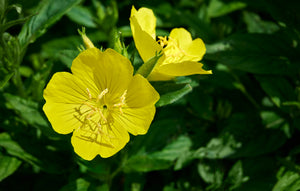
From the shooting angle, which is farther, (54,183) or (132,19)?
(54,183)

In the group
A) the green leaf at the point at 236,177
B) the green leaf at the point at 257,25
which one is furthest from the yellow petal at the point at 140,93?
the green leaf at the point at 257,25

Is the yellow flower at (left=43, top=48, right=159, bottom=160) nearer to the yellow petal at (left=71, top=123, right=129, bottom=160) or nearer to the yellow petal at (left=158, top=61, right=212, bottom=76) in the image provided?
the yellow petal at (left=71, top=123, right=129, bottom=160)

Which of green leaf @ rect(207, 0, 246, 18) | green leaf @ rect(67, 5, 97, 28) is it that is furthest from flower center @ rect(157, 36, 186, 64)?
green leaf @ rect(207, 0, 246, 18)

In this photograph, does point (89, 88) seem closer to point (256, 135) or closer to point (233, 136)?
point (233, 136)

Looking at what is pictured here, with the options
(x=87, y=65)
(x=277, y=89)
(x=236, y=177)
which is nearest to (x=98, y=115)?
(x=87, y=65)

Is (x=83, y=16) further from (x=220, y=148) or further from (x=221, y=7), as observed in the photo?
(x=220, y=148)

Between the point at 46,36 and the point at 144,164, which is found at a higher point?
the point at 46,36

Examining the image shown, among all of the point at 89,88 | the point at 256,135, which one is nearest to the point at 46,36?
the point at 89,88

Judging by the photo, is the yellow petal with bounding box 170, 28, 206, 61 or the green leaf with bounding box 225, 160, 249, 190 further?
the green leaf with bounding box 225, 160, 249, 190
